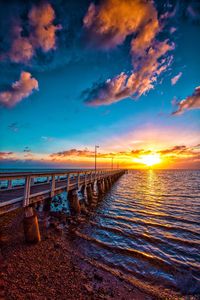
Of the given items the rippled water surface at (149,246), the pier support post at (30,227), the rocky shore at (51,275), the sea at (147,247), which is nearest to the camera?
the rocky shore at (51,275)

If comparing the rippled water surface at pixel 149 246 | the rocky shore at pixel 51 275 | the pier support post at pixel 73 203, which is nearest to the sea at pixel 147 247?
the rippled water surface at pixel 149 246

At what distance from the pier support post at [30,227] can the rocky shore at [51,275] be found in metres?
0.24

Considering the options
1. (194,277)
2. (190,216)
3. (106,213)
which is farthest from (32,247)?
(190,216)

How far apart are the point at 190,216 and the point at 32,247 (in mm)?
11551

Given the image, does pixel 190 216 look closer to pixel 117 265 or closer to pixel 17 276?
pixel 117 265

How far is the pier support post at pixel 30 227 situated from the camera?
612 centimetres

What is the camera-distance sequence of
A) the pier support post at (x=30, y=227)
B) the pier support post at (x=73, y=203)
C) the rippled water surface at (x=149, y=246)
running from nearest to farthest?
the rippled water surface at (x=149, y=246) < the pier support post at (x=30, y=227) < the pier support post at (x=73, y=203)

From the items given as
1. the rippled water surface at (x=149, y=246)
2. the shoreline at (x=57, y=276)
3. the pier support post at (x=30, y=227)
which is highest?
the pier support post at (x=30, y=227)

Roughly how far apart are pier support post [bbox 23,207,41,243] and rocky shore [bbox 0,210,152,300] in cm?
24

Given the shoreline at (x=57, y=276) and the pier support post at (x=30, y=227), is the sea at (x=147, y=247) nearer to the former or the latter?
the shoreline at (x=57, y=276)

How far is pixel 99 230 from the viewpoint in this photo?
30.0ft

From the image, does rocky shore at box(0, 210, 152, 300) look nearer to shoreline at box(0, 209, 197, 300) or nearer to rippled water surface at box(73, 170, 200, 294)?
shoreline at box(0, 209, 197, 300)

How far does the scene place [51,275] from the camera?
4789mm

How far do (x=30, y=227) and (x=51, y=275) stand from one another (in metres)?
2.00
